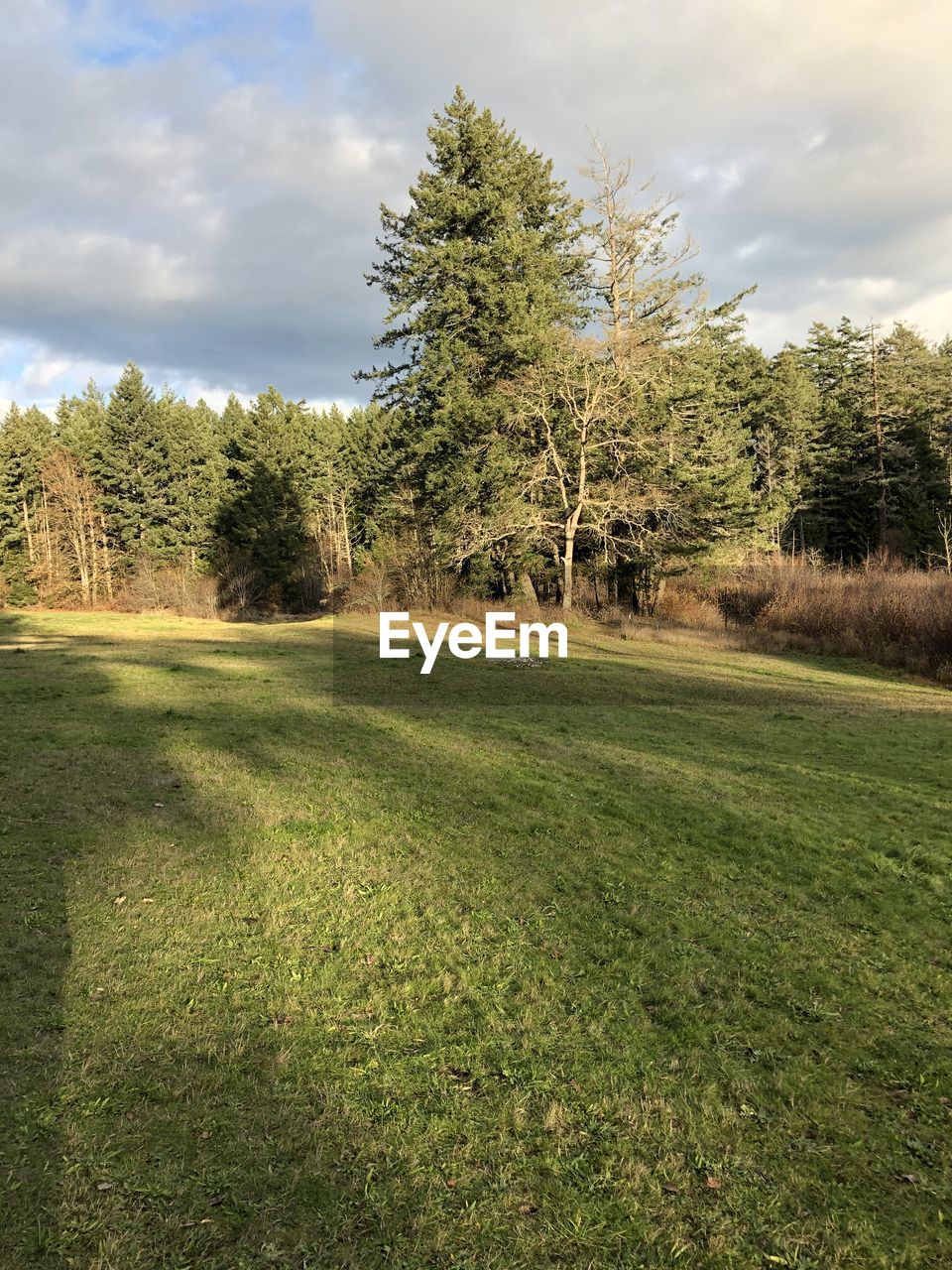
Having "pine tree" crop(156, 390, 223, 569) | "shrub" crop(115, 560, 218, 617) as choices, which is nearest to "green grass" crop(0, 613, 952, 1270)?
"shrub" crop(115, 560, 218, 617)

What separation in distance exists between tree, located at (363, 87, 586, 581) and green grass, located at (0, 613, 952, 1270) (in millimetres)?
25215

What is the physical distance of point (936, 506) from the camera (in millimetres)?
53812

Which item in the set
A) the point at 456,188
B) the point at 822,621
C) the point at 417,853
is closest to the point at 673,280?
the point at 456,188

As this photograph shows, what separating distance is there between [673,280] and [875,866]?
36.3 m

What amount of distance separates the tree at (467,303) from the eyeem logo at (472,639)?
22.4 ft

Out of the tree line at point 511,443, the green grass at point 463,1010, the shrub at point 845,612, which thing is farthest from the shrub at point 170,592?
the green grass at point 463,1010

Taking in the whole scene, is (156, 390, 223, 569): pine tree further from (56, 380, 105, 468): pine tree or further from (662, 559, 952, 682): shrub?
(662, 559, 952, 682): shrub

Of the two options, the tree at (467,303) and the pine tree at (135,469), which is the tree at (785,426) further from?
the pine tree at (135,469)

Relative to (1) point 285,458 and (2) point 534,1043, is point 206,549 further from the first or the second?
(2) point 534,1043

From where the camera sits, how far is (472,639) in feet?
79.6

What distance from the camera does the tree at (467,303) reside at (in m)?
32.0

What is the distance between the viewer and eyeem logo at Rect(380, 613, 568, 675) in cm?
1936

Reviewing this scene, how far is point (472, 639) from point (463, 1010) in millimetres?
20209

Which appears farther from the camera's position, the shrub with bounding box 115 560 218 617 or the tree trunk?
the shrub with bounding box 115 560 218 617
